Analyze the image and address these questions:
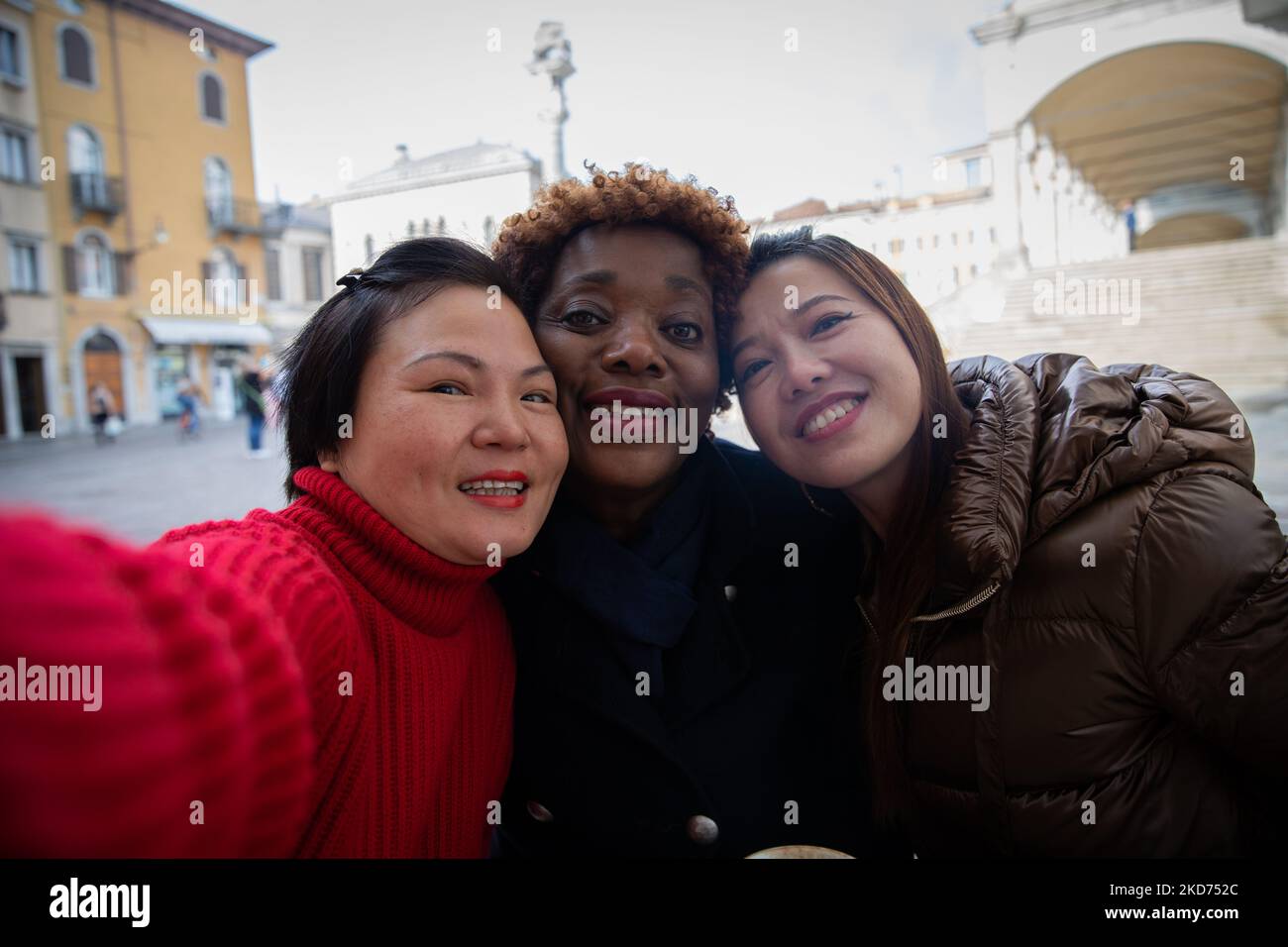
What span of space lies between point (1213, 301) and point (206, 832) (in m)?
14.0

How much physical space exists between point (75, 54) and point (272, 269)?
25.1ft

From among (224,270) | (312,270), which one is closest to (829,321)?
(224,270)

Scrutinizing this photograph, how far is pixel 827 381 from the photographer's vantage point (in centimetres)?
152

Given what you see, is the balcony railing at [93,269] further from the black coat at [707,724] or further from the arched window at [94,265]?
the black coat at [707,724]

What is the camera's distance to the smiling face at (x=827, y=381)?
1485mm

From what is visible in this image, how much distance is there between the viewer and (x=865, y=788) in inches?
61.4

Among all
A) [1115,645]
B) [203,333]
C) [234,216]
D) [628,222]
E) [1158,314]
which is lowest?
[1115,645]

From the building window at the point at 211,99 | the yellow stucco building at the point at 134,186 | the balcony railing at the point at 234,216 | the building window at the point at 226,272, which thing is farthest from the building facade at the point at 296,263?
the building window at the point at 211,99

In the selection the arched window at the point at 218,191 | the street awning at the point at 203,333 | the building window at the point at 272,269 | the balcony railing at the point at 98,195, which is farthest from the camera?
the building window at the point at 272,269

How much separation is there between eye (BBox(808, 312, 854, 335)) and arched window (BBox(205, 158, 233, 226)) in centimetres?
935

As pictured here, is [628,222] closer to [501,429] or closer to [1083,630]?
[501,429]

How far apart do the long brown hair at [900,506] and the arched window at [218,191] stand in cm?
934

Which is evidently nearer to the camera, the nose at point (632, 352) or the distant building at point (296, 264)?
the nose at point (632, 352)

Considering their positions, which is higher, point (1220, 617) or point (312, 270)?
point (312, 270)
